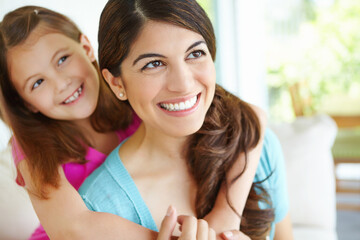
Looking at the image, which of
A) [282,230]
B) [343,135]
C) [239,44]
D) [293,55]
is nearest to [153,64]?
[282,230]

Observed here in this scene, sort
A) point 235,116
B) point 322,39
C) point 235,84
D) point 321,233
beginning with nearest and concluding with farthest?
point 235,116 < point 321,233 < point 235,84 < point 322,39

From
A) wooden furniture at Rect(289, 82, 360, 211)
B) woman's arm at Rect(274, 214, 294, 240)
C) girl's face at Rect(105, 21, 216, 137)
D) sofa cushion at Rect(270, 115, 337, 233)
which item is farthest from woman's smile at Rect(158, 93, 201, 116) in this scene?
wooden furniture at Rect(289, 82, 360, 211)

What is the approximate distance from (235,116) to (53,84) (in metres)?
0.45

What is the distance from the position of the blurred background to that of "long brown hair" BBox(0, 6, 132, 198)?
7.25ft

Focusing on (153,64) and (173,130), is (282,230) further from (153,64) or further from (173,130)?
(153,64)

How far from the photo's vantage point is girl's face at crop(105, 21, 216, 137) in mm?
758

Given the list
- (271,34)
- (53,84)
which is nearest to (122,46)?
(53,84)

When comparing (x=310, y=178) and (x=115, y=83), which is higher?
(x=115, y=83)

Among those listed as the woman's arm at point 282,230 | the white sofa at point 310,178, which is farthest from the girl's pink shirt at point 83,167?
the white sofa at point 310,178

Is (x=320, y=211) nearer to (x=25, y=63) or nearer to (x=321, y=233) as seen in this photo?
(x=321, y=233)

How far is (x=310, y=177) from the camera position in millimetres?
1500

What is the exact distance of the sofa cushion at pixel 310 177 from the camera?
1.49 metres

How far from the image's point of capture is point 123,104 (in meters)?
1.06

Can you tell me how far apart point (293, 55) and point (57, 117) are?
329cm
